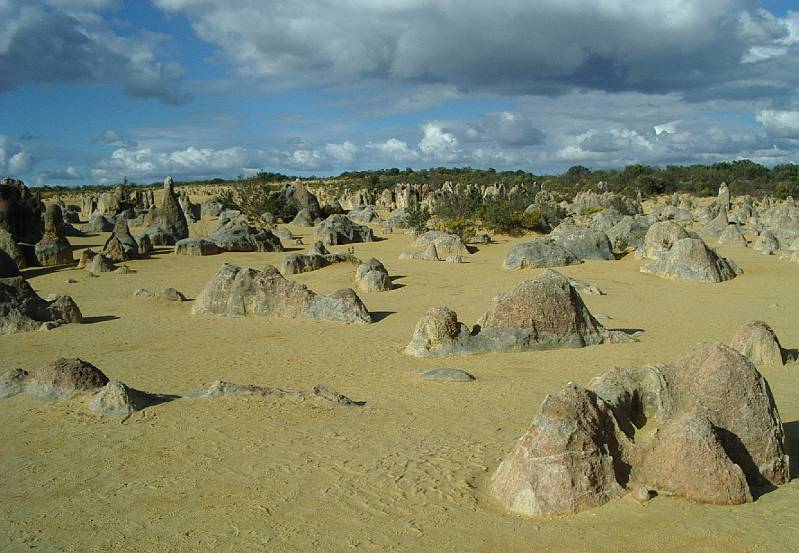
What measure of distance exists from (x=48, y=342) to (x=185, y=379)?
3.66 m

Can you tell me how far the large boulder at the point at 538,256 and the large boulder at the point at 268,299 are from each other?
7457 mm

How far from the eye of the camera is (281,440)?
6289 millimetres

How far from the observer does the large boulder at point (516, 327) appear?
9.61 metres

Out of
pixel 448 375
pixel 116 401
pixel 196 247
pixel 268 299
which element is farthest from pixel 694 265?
pixel 196 247

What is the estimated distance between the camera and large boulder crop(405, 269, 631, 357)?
9609 millimetres

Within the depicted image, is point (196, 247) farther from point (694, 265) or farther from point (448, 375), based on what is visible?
point (448, 375)

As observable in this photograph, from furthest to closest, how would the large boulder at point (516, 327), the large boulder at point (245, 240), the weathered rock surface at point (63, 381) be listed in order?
the large boulder at point (245, 240), the large boulder at point (516, 327), the weathered rock surface at point (63, 381)

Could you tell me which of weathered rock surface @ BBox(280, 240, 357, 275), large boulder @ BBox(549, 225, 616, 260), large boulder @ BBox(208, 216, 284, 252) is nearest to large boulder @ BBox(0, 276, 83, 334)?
weathered rock surface @ BBox(280, 240, 357, 275)

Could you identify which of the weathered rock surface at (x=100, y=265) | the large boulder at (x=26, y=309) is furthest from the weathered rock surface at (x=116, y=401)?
the weathered rock surface at (x=100, y=265)

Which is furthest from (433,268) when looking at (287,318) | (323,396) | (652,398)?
(652,398)

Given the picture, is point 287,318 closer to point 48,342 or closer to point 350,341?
point 350,341

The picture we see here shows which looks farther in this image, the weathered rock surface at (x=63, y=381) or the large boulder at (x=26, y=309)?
the large boulder at (x=26, y=309)

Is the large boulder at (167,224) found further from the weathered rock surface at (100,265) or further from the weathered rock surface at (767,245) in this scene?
the weathered rock surface at (767,245)

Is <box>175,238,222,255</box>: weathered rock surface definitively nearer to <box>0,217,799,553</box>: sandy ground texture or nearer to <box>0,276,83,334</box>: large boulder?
<box>0,276,83,334</box>: large boulder
